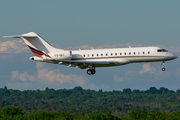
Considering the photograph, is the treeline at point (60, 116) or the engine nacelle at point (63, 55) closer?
the engine nacelle at point (63, 55)

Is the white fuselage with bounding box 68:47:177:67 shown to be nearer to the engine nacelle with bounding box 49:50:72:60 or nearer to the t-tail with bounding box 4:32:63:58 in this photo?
the engine nacelle with bounding box 49:50:72:60

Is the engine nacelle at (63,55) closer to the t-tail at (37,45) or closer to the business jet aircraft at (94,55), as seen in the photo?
the business jet aircraft at (94,55)

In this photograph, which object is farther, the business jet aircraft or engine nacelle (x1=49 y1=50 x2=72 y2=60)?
engine nacelle (x1=49 y1=50 x2=72 y2=60)

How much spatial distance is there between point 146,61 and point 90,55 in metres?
8.64

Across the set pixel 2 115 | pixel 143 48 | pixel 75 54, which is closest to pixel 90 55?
pixel 75 54

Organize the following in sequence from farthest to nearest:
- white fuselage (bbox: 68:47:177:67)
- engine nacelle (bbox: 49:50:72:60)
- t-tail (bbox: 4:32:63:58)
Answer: t-tail (bbox: 4:32:63:58)
engine nacelle (bbox: 49:50:72:60)
white fuselage (bbox: 68:47:177:67)

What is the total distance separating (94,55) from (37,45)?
10.2 m

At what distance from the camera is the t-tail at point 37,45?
55938 mm

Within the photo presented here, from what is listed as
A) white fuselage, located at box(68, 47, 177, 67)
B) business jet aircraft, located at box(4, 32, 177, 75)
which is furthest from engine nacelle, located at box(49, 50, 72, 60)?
white fuselage, located at box(68, 47, 177, 67)

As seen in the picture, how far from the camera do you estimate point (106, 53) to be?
52.2 m

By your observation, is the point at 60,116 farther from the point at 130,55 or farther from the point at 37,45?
the point at 130,55

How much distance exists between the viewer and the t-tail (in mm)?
55938

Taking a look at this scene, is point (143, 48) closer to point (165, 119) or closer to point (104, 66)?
point (104, 66)

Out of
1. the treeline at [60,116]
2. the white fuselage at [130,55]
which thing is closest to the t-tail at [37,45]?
the white fuselage at [130,55]
